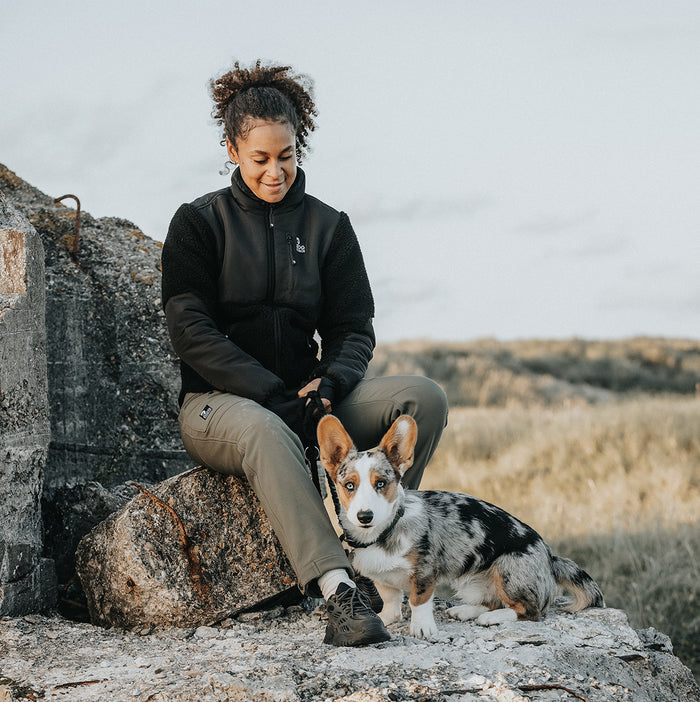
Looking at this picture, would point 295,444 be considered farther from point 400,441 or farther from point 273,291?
point 273,291

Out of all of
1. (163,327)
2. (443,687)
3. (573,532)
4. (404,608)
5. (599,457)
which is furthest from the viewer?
(599,457)

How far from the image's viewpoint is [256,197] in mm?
4602

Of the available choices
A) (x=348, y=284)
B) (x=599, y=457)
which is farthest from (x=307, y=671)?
(x=599, y=457)

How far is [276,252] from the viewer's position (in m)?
4.57

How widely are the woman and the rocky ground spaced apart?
0.82 meters

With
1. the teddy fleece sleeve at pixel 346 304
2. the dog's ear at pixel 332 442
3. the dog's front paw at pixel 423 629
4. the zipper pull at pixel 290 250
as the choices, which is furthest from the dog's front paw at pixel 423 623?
the zipper pull at pixel 290 250

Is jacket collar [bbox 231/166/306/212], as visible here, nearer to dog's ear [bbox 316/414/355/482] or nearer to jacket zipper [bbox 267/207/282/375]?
jacket zipper [bbox 267/207/282/375]

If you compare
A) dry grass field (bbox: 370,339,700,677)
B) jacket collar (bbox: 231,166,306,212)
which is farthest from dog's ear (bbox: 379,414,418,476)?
dry grass field (bbox: 370,339,700,677)

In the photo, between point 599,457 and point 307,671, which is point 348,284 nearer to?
point 307,671

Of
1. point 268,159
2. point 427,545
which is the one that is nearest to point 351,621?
point 427,545

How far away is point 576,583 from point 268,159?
8.75ft

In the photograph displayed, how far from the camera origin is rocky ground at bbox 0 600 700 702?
338cm

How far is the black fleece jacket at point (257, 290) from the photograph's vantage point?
4.46m

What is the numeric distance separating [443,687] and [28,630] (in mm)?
2206
